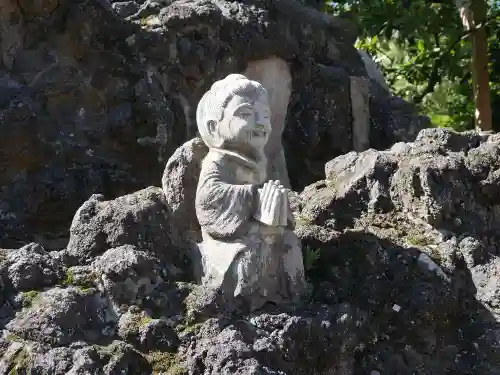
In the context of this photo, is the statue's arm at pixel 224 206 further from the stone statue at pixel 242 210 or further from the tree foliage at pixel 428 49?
the tree foliage at pixel 428 49

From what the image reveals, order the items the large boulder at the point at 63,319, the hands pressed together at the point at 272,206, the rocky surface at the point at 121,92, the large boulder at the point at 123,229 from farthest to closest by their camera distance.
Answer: the rocky surface at the point at 121,92 → the large boulder at the point at 123,229 → the hands pressed together at the point at 272,206 → the large boulder at the point at 63,319

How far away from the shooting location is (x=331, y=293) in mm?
5973

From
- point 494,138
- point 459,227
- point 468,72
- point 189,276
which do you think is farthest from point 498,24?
point 189,276

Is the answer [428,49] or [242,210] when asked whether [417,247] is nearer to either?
[242,210]

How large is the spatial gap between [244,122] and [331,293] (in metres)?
1.30

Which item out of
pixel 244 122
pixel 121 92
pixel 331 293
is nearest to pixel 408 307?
pixel 331 293

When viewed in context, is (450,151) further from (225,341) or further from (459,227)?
(225,341)

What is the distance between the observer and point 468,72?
12.2 metres

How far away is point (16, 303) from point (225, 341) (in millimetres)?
1241

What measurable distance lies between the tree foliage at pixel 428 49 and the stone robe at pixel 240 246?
15.2 ft

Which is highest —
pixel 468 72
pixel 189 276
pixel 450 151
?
pixel 468 72

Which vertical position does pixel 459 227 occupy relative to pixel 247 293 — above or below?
above

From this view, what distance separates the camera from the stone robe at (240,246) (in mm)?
5547

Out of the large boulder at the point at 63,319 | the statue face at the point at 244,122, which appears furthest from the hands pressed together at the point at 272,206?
the large boulder at the point at 63,319
